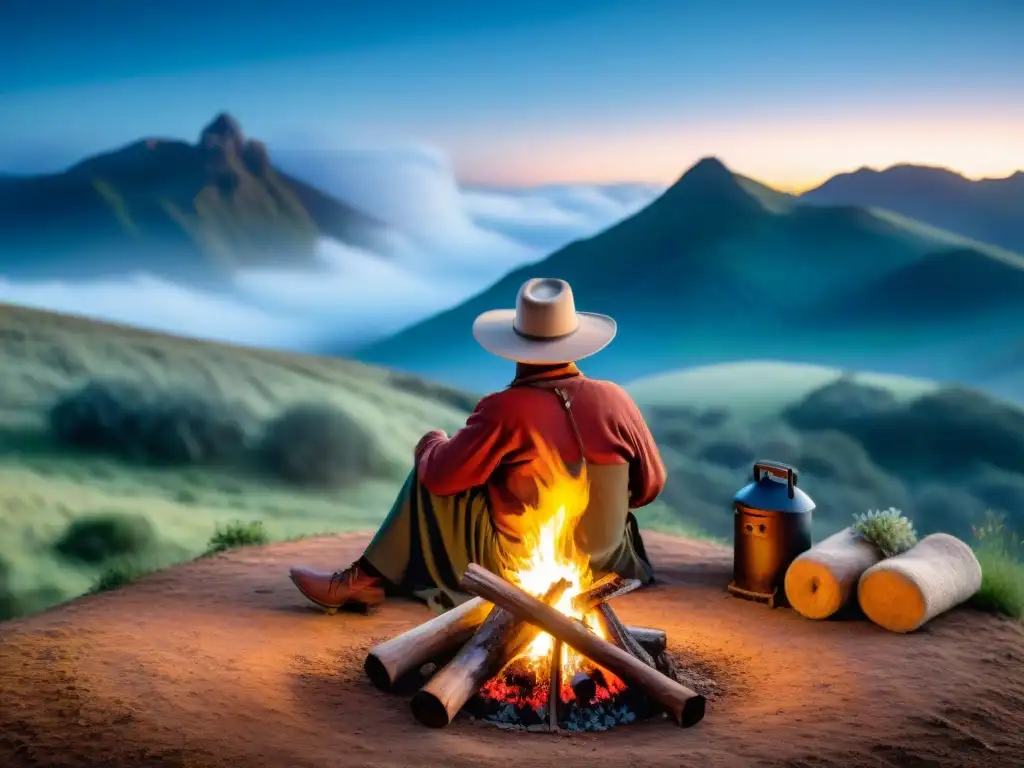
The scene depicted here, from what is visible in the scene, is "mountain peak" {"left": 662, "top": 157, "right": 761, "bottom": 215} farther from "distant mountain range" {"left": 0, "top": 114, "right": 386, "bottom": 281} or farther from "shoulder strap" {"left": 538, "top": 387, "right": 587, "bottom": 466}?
"shoulder strap" {"left": 538, "top": 387, "right": 587, "bottom": 466}

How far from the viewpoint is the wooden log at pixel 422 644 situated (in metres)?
4.62

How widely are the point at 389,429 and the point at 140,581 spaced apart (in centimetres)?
541

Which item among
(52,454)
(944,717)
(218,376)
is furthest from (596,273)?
(944,717)

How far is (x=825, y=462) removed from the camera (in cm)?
1248

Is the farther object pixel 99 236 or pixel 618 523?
pixel 99 236

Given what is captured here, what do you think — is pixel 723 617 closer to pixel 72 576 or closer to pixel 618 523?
pixel 618 523

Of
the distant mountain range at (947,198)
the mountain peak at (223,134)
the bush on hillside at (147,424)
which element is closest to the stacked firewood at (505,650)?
the bush on hillside at (147,424)

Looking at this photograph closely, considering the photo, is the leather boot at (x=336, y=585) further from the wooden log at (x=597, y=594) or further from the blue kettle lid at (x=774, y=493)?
the blue kettle lid at (x=774, y=493)

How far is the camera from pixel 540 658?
15.3ft

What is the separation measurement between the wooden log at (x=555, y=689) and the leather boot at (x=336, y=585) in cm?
163

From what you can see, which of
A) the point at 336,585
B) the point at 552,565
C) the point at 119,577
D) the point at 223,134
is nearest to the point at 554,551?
the point at 552,565

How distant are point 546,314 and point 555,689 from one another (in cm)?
173

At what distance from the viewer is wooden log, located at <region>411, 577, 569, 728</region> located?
4.26 m

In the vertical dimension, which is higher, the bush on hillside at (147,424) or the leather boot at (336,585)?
the bush on hillside at (147,424)
